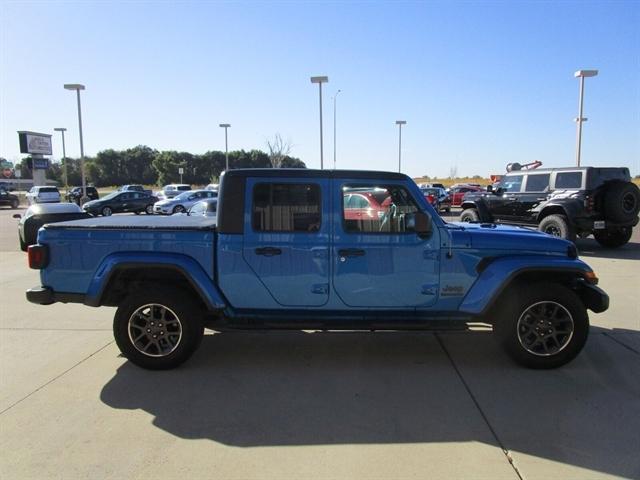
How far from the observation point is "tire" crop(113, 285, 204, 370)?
4.18 m

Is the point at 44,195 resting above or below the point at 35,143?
below

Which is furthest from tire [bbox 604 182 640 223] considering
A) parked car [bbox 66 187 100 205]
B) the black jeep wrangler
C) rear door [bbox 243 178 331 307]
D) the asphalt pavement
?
parked car [bbox 66 187 100 205]

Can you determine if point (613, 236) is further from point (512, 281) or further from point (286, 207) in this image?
point (286, 207)

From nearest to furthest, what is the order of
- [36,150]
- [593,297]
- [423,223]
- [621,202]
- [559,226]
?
[423,223] < [593,297] < [621,202] < [559,226] < [36,150]

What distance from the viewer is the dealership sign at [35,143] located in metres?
43.4

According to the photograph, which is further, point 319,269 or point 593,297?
point 593,297

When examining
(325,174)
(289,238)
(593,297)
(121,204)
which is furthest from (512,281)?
(121,204)

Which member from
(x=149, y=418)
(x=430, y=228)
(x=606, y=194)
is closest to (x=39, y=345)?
(x=149, y=418)

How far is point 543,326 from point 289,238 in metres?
2.46

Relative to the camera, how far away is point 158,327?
4.25 meters

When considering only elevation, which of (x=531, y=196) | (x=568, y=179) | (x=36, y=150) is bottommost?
(x=531, y=196)

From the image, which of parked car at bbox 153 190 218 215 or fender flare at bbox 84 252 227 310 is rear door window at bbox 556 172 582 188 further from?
parked car at bbox 153 190 218 215

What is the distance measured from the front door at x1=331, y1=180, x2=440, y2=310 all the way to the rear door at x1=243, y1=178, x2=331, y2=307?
5.5 inches

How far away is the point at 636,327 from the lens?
559 centimetres
